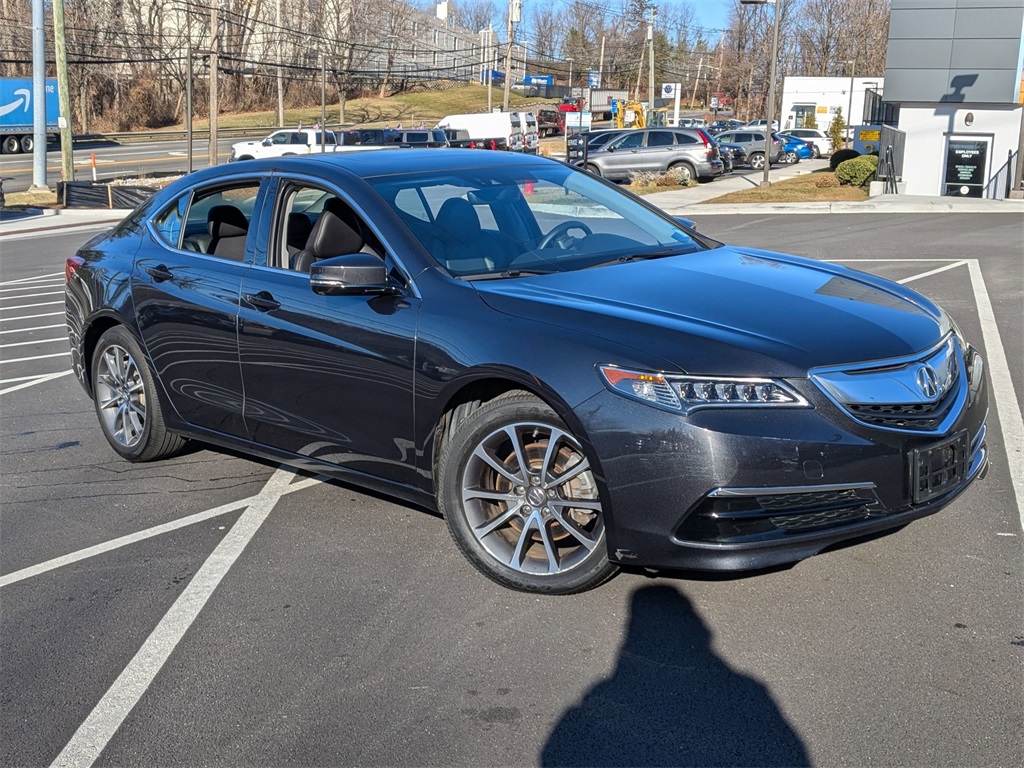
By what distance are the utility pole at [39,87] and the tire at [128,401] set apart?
28.5 meters

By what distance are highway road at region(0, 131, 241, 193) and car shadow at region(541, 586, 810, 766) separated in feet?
123

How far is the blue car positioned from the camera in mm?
48531

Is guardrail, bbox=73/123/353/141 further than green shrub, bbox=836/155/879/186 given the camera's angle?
Yes

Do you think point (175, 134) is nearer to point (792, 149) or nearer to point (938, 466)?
point (792, 149)

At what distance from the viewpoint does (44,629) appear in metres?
4.25

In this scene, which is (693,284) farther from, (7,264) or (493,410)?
(7,264)

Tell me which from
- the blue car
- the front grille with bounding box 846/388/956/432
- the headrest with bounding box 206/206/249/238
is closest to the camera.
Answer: the front grille with bounding box 846/388/956/432

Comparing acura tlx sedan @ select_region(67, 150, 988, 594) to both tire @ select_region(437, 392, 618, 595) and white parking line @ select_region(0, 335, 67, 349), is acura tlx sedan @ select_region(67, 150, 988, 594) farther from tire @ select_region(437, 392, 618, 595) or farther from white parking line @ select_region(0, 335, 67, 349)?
white parking line @ select_region(0, 335, 67, 349)

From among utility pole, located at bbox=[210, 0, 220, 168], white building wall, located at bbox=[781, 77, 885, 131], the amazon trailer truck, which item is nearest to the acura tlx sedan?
utility pole, located at bbox=[210, 0, 220, 168]

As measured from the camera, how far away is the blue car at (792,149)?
1911 inches

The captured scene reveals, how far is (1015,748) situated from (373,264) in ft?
9.40

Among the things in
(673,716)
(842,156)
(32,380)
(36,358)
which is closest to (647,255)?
(673,716)

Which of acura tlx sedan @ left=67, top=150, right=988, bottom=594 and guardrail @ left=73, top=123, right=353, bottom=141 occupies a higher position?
acura tlx sedan @ left=67, top=150, right=988, bottom=594

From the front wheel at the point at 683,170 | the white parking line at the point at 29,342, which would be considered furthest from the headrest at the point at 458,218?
the front wheel at the point at 683,170
